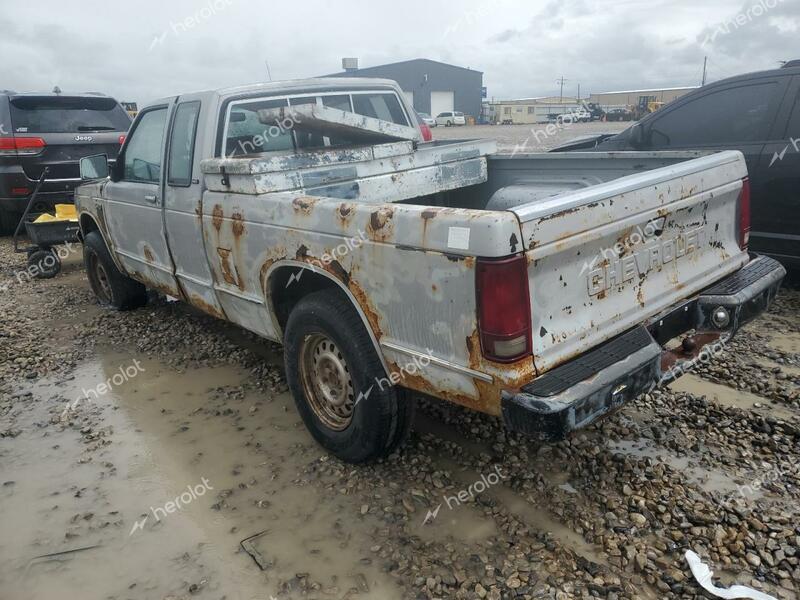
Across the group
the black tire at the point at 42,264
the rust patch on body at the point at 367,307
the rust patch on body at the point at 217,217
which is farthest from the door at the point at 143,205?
the black tire at the point at 42,264

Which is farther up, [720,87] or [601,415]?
[720,87]

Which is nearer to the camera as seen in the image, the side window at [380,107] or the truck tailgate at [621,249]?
the truck tailgate at [621,249]

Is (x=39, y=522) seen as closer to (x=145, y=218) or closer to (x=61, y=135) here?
(x=145, y=218)

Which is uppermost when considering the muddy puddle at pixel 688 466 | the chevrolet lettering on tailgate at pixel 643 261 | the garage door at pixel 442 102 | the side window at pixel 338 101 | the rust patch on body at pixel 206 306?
the garage door at pixel 442 102

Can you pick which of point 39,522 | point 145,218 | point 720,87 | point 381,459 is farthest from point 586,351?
point 720,87

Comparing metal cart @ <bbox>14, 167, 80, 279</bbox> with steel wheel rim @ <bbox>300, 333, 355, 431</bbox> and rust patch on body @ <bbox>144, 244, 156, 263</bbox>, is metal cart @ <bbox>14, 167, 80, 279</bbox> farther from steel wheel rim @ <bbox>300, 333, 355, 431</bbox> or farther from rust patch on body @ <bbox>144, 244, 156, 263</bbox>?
steel wheel rim @ <bbox>300, 333, 355, 431</bbox>

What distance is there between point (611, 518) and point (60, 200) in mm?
8408

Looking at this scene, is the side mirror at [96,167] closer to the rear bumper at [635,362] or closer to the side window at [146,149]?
the side window at [146,149]

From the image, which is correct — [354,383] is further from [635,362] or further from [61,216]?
[61,216]

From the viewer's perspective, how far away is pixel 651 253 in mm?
2674

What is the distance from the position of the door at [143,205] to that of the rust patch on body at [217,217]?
82 cm

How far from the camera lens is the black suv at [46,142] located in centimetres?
815

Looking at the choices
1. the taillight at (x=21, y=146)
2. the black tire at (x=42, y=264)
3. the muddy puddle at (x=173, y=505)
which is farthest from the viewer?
the taillight at (x=21, y=146)

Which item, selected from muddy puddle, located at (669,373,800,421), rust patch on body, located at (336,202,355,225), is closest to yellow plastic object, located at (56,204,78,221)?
rust patch on body, located at (336,202,355,225)
